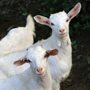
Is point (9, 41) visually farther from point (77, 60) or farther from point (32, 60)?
point (32, 60)

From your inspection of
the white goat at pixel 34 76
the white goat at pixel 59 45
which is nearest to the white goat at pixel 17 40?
the white goat at pixel 59 45

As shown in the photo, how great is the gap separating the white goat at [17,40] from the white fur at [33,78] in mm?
1420

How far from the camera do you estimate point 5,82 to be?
758 centimetres

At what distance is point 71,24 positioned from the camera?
10.2 meters

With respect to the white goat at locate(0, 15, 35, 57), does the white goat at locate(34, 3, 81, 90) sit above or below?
above

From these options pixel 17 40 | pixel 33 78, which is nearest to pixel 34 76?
pixel 33 78

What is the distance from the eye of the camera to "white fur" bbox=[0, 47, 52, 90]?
22.8ft

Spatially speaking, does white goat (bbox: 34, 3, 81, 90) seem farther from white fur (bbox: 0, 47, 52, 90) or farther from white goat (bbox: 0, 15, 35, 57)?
white goat (bbox: 0, 15, 35, 57)

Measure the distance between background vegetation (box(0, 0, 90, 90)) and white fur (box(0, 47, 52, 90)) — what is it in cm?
166

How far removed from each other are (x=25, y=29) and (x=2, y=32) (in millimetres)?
1740

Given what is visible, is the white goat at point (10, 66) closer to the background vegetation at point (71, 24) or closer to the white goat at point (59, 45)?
the white goat at point (59, 45)

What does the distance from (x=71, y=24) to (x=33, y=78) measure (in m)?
3.19

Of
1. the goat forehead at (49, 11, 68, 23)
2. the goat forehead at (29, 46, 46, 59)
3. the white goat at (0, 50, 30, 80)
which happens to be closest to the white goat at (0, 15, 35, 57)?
the white goat at (0, 50, 30, 80)

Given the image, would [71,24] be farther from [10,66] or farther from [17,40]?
[10,66]
